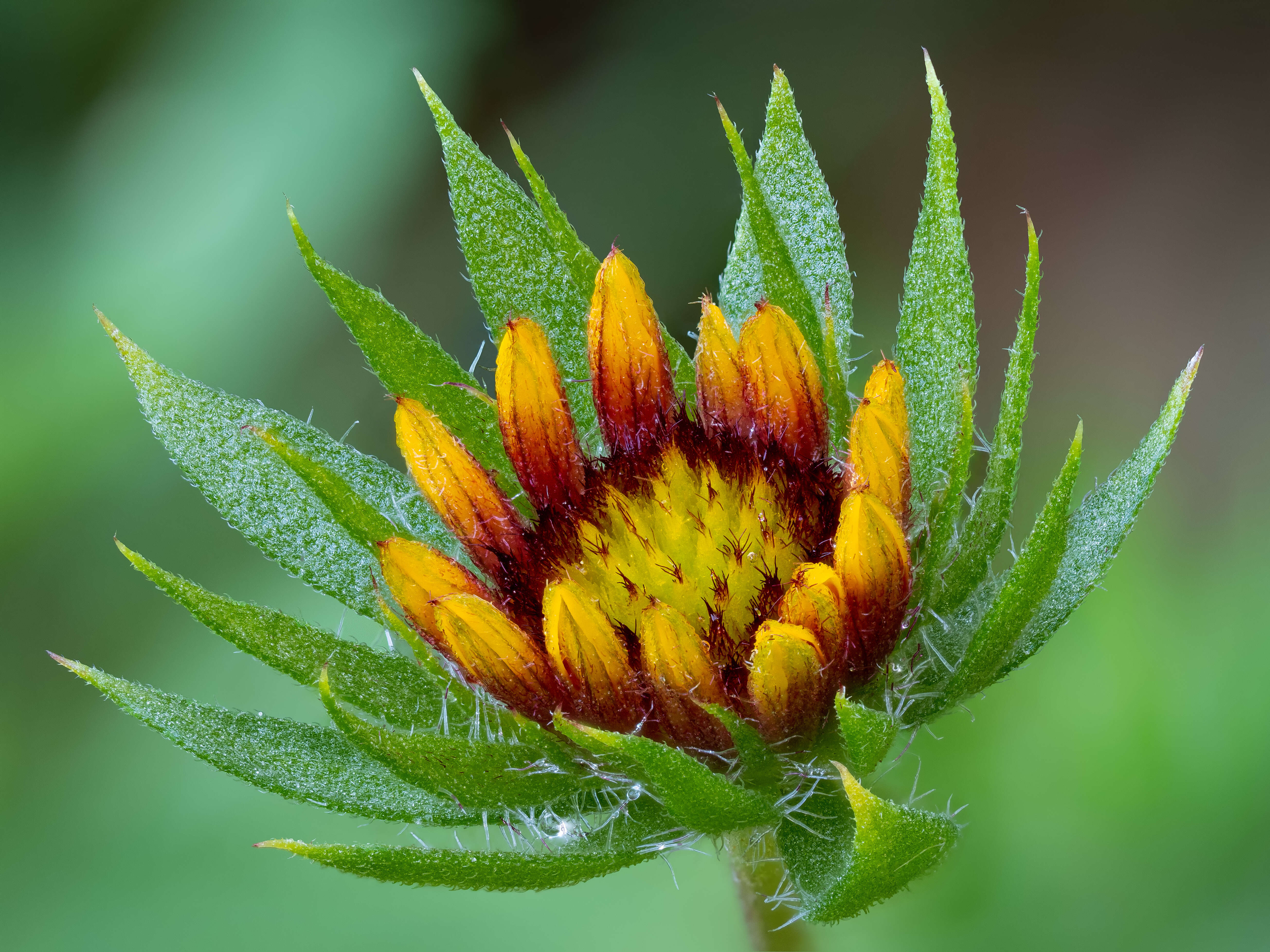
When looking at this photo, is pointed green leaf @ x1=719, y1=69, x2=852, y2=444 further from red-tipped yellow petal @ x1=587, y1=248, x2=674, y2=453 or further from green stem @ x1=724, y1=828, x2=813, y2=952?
green stem @ x1=724, y1=828, x2=813, y2=952

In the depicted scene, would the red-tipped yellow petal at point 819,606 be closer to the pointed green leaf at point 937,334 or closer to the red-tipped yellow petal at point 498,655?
the pointed green leaf at point 937,334

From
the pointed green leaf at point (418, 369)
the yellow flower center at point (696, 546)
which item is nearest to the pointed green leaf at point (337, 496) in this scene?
the pointed green leaf at point (418, 369)

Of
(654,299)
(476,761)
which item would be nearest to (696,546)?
(476,761)

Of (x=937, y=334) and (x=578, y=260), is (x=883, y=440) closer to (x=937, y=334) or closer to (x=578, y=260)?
(x=937, y=334)

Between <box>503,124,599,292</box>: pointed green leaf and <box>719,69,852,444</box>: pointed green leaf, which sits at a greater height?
<box>503,124,599,292</box>: pointed green leaf

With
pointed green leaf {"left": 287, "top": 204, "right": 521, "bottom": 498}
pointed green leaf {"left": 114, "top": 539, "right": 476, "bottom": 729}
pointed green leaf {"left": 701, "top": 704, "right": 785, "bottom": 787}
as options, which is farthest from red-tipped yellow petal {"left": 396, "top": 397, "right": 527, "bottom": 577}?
pointed green leaf {"left": 701, "top": 704, "right": 785, "bottom": 787}
